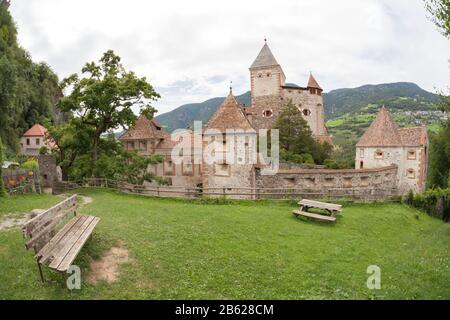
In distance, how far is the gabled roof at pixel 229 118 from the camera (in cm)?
1988

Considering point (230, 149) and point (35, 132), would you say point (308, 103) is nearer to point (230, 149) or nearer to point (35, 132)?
point (230, 149)

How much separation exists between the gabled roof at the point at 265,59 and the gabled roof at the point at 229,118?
935 inches

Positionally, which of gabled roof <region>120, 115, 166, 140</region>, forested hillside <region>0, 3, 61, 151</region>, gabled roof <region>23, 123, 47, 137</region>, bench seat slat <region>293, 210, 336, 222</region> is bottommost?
bench seat slat <region>293, 210, 336, 222</region>

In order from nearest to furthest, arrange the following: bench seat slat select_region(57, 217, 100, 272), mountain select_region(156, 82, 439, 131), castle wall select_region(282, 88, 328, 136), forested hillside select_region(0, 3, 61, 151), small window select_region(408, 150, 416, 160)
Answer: bench seat slat select_region(57, 217, 100, 272) → small window select_region(408, 150, 416, 160) → forested hillside select_region(0, 3, 61, 151) → castle wall select_region(282, 88, 328, 136) → mountain select_region(156, 82, 439, 131)

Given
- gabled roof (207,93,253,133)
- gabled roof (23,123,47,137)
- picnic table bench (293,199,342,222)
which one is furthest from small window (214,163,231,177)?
gabled roof (23,123,47,137)

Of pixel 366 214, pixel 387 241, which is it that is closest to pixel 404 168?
pixel 366 214

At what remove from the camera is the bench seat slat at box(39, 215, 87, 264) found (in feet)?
20.1

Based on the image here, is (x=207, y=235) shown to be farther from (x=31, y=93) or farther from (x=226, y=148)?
(x=31, y=93)

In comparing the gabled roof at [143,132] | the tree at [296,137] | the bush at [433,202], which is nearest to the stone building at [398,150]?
the bush at [433,202]

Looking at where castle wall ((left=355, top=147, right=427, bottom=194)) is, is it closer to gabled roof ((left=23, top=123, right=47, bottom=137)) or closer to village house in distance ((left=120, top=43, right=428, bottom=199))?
village house in distance ((left=120, top=43, right=428, bottom=199))

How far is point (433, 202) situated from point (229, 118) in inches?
633

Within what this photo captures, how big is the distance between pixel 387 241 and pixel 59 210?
11.9m

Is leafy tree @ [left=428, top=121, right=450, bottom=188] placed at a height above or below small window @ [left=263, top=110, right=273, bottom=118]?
below

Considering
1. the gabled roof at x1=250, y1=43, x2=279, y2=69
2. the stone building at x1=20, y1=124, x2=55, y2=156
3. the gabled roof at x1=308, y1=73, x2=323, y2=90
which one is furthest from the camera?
the stone building at x1=20, y1=124, x2=55, y2=156
